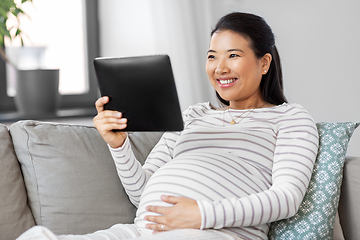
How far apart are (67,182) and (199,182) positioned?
0.42 meters

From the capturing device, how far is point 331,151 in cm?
120

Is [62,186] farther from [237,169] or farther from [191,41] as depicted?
[191,41]

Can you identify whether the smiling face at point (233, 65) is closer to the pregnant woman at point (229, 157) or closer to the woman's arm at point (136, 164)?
the pregnant woman at point (229, 157)

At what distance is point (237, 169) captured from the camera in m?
1.14

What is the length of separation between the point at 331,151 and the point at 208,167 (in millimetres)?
366

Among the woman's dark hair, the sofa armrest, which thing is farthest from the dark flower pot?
the sofa armrest


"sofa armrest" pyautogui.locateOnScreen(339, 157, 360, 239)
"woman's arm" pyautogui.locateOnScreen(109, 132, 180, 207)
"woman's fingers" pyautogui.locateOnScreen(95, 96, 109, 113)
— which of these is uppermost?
"woman's fingers" pyautogui.locateOnScreen(95, 96, 109, 113)

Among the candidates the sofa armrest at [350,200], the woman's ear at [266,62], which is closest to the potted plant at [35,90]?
the woman's ear at [266,62]

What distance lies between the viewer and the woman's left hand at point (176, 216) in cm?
101

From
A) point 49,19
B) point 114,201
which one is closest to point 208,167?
point 114,201

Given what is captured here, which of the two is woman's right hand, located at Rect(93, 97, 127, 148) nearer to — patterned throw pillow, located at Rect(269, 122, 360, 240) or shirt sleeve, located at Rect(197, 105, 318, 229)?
shirt sleeve, located at Rect(197, 105, 318, 229)

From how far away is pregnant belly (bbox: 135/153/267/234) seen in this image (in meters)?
1.09

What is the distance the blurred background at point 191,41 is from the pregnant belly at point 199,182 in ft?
4.30

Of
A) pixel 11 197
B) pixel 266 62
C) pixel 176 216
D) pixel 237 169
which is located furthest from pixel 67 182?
pixel 266 62
